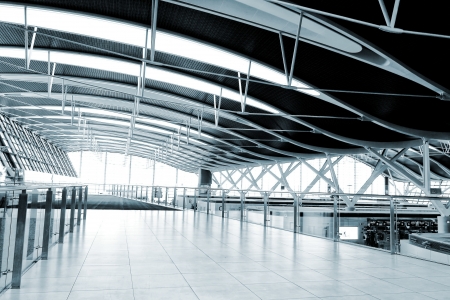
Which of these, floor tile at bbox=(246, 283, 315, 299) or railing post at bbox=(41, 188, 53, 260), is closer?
floor tile at bbox=(246, 283, 315, 299)

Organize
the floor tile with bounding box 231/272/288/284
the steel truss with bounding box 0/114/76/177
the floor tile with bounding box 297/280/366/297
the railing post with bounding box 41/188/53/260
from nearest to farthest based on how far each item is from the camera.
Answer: the floor tile with bounding box 297/280/366/297 → the floor tile with bounding box 231/272/288/284 → the railing post with bounding box 41/188/53/260 → the steel truss with bounding box 0/114/76/177

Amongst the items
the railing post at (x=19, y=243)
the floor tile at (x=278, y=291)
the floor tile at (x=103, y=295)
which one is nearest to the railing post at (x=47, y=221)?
the railing post at (x=19, y=243)

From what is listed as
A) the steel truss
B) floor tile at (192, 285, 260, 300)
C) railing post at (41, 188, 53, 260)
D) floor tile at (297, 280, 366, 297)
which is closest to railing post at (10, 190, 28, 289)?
railing post at (41, 188, 53, 260)

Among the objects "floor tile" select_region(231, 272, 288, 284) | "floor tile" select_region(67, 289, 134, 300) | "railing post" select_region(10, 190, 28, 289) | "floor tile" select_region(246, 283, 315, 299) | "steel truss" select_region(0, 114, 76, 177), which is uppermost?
"steel truss" select_region(0, 114, 76, 177)

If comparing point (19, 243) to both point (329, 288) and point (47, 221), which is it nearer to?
point (47, 221)

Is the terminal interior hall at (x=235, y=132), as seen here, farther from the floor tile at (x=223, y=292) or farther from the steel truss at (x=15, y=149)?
the steel truss at (x=15, y=149)

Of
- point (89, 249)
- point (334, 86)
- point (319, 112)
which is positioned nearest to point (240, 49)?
point (334, 86)

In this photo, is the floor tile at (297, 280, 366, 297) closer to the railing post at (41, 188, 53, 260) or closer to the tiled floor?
the tiled floor

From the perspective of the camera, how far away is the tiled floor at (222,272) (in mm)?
5117

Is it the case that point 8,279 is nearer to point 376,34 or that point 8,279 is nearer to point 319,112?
point 376,34

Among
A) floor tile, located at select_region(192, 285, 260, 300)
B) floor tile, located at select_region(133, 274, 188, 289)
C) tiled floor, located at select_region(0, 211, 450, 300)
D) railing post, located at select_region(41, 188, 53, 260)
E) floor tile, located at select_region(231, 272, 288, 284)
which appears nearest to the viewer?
floor tile, located at select_region(192, 285, 260, 300)

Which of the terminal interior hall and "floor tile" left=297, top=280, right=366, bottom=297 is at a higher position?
the terminal interior hall

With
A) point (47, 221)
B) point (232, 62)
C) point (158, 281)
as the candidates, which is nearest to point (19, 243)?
point (158, 281)

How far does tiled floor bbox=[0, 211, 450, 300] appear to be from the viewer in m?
5.12
